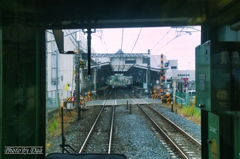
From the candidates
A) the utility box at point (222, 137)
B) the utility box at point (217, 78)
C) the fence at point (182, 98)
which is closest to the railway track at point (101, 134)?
the utility box at point (222, 137)

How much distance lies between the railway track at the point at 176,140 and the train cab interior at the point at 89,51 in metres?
1.53

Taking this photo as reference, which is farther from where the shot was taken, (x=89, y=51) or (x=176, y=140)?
(x=176, y=140)

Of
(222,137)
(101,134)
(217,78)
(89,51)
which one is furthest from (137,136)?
(89,51)

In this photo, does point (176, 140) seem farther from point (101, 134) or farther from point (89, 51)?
point (89, 51)

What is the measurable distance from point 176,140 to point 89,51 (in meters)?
4.11

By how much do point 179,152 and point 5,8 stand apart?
3808 millimetres

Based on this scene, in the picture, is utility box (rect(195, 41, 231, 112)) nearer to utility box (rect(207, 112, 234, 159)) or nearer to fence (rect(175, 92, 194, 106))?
utility box (rect(207, 112, 234, 159))

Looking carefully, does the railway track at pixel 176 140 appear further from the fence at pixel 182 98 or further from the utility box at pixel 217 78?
the utility box at pixel 217 78

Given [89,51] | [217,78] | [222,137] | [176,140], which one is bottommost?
[176,140]

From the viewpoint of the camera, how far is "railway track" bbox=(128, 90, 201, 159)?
4.79m

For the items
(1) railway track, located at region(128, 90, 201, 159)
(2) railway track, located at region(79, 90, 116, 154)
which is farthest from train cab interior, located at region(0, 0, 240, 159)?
(2) railway track, located at region(79, 90, 116, 154)

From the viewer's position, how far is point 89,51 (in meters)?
2.53

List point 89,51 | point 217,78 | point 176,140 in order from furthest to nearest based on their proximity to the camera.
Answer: point 176,140, point 217,78, point 89,51

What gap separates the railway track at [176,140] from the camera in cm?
479
